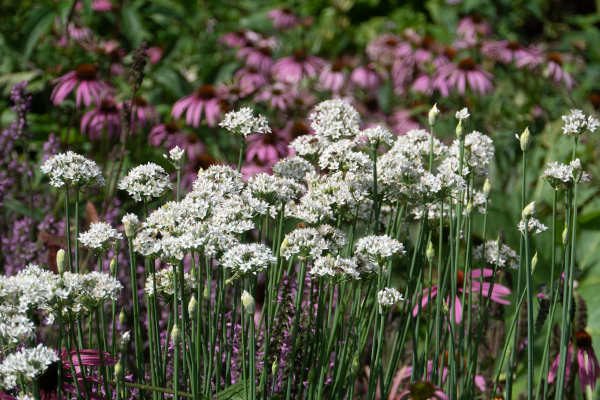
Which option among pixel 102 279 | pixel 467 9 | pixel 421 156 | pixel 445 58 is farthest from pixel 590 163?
pixel 467 9

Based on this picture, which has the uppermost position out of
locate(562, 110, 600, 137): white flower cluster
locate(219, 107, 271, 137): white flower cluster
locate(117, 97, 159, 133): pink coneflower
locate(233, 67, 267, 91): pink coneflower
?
locate(233, 67, 267, 91): pink coneflower

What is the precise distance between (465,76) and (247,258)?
11.1 feet

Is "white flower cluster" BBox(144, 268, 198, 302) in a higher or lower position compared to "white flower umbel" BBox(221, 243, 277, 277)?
lower

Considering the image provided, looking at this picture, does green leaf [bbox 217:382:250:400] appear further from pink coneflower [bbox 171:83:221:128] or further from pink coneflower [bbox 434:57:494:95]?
pink coneflower [bbox 434:57:494:95]

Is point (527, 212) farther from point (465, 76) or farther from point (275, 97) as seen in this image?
point (465, 76)

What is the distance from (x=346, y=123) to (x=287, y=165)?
157 millimetres

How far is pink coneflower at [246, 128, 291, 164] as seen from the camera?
3000 mm

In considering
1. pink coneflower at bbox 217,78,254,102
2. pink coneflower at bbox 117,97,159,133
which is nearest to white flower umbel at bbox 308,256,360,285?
pink coneflower at bbox 117,97,159,133

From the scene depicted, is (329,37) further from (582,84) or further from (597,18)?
(597,18)

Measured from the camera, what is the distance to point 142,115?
2.94m

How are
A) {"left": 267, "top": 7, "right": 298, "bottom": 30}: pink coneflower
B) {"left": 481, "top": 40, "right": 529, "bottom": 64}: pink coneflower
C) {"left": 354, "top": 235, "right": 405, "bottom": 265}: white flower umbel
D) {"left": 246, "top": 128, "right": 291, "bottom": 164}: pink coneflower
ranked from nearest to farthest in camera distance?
{"left": 354, "top": 235, "right": 405, "bottom": 265}: white flower umbel
{"left": 246, "top": 128, "right": 291, "bottom": 164}: pink coneflower
{"left": 481, "top": 40, "right": 529, "bottom": 64}: pink coneflower
{"left": 267, "top": 7, "right": 298, "bottom": 30}: pink coneflower

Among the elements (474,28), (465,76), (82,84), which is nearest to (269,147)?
(82,84)

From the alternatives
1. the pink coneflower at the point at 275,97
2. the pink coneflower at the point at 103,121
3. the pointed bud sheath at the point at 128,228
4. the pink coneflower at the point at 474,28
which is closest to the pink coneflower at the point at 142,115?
the pink coneflower at the point at 103,121

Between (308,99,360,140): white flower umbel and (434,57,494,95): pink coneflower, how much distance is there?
2.73m
